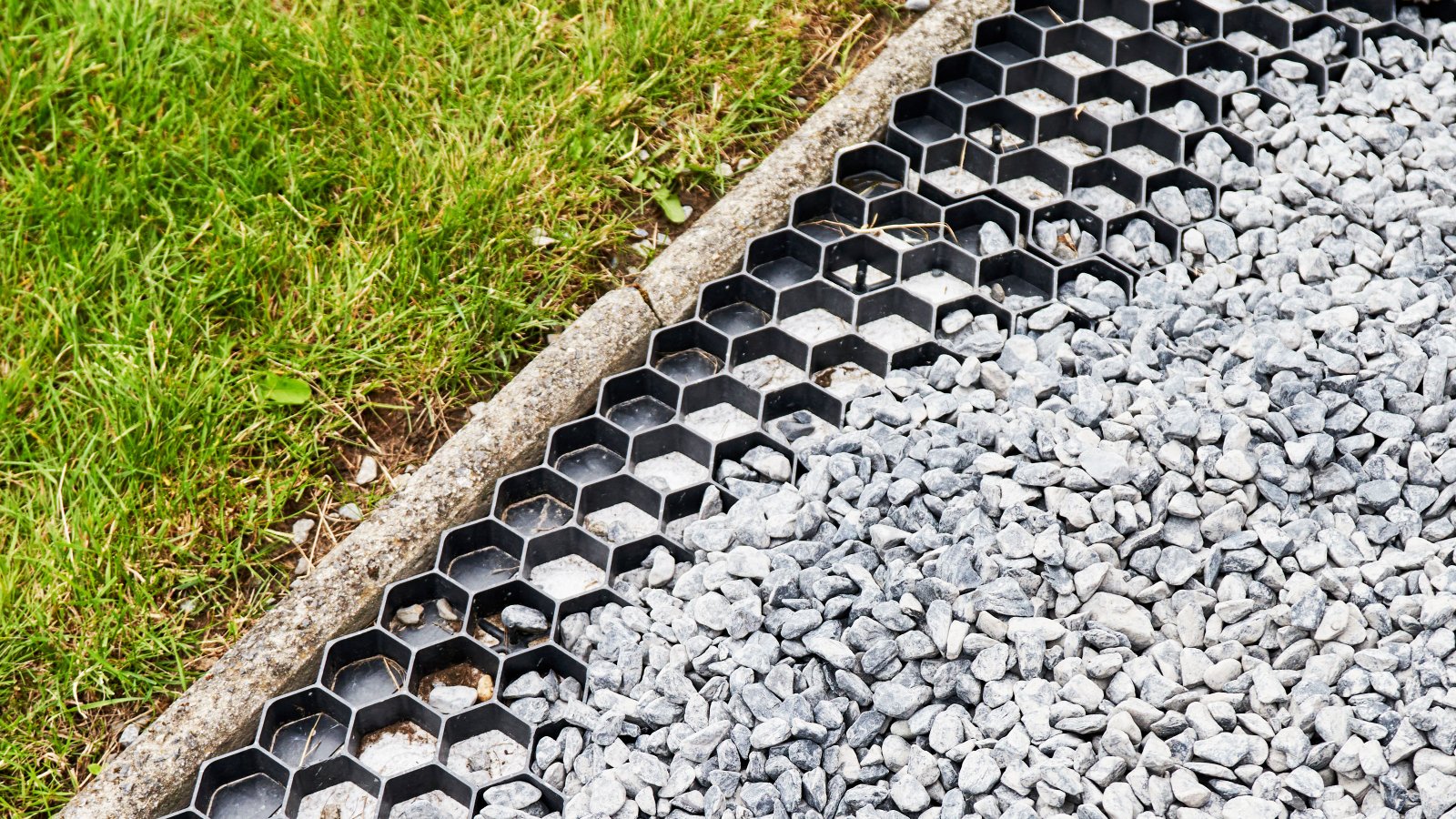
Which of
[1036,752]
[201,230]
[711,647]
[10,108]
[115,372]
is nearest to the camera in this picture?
[1036,752]

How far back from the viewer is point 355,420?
2.70m

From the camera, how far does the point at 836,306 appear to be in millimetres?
2891

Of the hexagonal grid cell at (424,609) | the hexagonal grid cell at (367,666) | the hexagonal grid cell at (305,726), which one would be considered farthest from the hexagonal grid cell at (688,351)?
the hexagonal grid cell at (305,726)

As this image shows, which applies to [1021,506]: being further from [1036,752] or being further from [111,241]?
[111,241]

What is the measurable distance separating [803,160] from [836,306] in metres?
0.39

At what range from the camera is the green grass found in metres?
2.47

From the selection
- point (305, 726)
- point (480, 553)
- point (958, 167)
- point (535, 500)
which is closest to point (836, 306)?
point (958, 167)

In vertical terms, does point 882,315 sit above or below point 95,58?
below

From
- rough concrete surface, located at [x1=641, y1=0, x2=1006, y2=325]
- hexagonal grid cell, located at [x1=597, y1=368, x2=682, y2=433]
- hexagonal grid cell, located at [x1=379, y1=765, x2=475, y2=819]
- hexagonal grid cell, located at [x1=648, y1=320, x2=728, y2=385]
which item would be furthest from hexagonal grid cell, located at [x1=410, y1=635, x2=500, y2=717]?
rough concrete surface, located at [x1=641, y1=0, x2=1006, y2=325]

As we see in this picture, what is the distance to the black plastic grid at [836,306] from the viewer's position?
92.4 inches

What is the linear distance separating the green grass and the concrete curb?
138 mm

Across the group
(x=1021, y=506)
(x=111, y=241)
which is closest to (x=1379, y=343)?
(x=1021, y=506)

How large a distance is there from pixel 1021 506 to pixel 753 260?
0.98 m

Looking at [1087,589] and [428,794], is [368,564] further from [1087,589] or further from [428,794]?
[1087,589]
